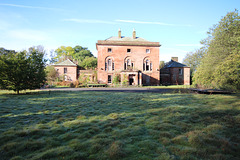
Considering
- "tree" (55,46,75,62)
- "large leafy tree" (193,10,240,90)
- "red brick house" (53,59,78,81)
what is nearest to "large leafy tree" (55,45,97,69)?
"tree" (55,46,75,62)

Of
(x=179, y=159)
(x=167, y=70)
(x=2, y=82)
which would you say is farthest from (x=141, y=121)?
(x=167, y=70)

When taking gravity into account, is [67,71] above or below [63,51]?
below

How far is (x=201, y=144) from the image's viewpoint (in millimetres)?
2920

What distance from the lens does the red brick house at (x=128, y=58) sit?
33.6 meters

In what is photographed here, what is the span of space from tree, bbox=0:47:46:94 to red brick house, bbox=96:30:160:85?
2012 cm

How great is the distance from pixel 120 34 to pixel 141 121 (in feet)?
110

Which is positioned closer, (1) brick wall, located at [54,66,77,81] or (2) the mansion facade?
(2) the mansion facade

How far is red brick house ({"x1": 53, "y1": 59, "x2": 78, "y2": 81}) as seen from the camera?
120ft

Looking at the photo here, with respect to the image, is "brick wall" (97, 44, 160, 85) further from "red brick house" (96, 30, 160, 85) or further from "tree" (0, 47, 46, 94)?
"tree" (0, 47, 46, 94)

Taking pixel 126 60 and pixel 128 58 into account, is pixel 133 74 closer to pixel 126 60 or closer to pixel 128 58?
pixel 126 60

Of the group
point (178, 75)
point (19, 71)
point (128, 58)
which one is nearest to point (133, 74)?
point (128, 58)

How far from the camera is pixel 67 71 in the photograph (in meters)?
36.7

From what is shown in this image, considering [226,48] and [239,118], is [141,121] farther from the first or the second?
[226,48]

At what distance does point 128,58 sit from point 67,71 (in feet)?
52.2
